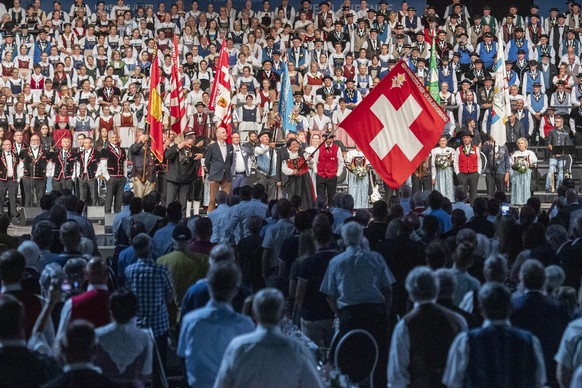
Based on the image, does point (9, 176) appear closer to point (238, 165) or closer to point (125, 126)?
point (125, 126)

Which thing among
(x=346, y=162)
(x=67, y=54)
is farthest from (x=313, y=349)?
(x=67, y=54)

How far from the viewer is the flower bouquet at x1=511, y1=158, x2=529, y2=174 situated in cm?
2597

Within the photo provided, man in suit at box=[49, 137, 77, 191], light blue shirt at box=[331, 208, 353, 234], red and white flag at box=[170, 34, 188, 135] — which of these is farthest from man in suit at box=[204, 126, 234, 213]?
light blue shirt at box=[331, 208, 353, 234]

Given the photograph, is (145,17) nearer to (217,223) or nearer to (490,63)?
(490,63)

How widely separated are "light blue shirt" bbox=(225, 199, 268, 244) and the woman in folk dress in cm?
1378

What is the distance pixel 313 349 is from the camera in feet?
29.4

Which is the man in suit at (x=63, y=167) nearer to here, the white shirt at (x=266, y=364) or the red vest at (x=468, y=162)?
the red vest at (x=468, y=162)

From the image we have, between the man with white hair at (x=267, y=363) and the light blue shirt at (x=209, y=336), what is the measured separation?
30.3 inches

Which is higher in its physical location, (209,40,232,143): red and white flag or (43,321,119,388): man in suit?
(209,40,232,143): red and white flag

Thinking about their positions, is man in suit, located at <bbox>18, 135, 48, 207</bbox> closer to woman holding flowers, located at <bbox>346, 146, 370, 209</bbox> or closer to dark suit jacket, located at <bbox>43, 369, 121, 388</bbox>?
woman holding flowers, located at <bbox>346, 146, 370, 209</bbox>

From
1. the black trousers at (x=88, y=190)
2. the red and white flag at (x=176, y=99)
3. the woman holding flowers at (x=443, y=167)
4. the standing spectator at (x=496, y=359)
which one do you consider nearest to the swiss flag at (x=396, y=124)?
the red and white flag at (x=176, y=99)

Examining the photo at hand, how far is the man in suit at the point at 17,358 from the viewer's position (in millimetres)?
6109

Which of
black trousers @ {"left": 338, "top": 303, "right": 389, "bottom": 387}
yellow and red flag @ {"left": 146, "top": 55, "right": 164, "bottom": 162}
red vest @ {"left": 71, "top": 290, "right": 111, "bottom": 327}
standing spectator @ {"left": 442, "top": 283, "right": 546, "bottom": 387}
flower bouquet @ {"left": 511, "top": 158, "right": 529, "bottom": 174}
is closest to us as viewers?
standing spectator @ {"left": 442, "top": 283, "right": 546, "bottom": 387}

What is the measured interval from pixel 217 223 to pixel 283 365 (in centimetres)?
786
